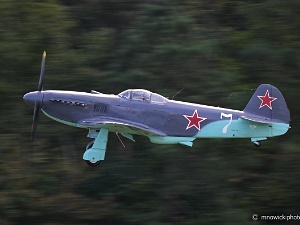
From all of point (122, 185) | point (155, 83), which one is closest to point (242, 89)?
point (155, 83)

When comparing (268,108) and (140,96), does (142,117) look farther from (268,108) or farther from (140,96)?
(268,108)

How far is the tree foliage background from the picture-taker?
2012cm

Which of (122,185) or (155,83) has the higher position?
(155,83)

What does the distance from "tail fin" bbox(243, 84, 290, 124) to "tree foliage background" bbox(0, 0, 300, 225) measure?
2173mm

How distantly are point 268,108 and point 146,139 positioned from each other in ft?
13.0

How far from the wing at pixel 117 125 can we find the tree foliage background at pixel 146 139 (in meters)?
2.38

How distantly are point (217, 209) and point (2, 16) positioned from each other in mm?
7499

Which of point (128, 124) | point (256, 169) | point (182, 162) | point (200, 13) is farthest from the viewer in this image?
point (200, 13)

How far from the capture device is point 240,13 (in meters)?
24.0

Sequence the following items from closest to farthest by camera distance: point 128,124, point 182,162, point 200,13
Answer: point 128,124 → point 182,162 → point 200,13

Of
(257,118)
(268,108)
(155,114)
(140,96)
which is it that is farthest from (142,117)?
(268,108)

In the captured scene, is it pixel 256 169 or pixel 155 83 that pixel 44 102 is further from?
pixel 256 169

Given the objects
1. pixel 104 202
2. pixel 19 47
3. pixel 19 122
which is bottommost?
pixel 104 202

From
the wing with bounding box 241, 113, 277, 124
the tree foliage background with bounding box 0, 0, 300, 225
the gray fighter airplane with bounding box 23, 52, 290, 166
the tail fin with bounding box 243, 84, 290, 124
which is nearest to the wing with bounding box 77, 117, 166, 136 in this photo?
the gray fighter airplane with bounding box 23, 52, 290, 166
